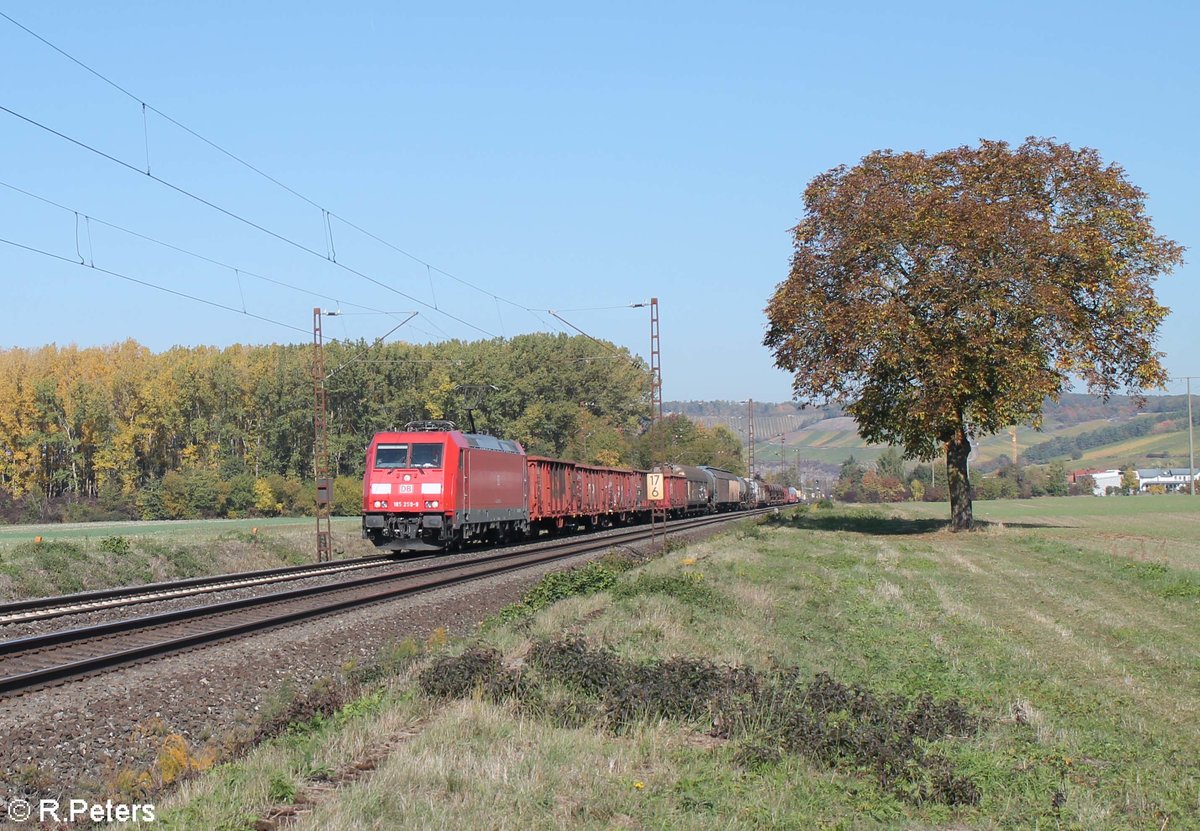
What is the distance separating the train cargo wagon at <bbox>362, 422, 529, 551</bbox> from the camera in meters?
31.2

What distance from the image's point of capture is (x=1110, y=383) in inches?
1497

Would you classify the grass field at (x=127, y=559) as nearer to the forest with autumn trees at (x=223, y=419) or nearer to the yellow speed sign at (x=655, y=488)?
the yellow speed sign at (x=655, y=488)

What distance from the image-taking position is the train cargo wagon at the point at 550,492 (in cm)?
4144

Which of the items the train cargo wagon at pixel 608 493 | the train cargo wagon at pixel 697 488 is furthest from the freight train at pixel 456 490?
the train cargo wagon at pixel 697 488

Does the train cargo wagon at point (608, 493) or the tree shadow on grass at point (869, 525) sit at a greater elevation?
the train cargo wagon at point (608, 493)

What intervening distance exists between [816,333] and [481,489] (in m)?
13.5

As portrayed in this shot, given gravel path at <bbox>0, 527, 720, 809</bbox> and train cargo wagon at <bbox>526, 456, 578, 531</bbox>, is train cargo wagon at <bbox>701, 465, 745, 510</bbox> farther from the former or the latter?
gravel path at <bbox>0, 527, 720, 809</bbox>

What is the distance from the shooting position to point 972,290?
35906mm

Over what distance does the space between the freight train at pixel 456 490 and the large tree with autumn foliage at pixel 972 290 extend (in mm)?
10415

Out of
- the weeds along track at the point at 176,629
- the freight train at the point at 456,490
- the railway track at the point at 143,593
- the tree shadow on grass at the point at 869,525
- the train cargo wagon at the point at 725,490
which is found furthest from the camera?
the train cargo wagon at the point at 725,490

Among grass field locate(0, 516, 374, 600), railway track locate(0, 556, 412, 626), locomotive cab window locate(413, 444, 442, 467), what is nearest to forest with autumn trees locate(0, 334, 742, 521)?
grass field locate(0, 516, 374, 600)

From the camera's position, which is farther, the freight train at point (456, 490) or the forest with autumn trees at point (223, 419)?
the forest with autumn trees at point (223, 419)

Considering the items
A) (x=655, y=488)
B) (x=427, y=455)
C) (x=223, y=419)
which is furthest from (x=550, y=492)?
(x=223, y=419)

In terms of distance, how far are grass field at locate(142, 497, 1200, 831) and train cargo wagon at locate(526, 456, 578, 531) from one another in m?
24.2
